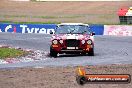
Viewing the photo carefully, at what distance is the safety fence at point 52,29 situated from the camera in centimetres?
3906

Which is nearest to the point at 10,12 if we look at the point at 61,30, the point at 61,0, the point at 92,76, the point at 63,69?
the point at 61,0

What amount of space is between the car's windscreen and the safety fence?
54.8 feet

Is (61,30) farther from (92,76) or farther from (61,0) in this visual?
(61,0)

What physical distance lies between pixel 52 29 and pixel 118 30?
17.2 ft

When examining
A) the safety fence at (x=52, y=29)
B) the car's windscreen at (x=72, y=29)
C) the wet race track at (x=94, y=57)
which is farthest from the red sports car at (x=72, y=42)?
the safety fence at (x=52, y=29)

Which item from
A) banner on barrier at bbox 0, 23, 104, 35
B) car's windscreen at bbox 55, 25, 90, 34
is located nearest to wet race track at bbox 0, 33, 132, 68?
car's windscreen at bbox 55, 25, 90, 34

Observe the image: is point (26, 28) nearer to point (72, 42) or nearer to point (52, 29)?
point (52, 29)

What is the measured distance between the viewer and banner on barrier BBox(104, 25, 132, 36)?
3881 centimetres

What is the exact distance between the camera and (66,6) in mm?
77812

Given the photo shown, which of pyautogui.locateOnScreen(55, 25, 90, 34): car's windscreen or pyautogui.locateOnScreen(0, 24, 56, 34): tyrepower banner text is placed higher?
pyautogui.locateOnScreen(55, 25, 90, 34): car's windscreen

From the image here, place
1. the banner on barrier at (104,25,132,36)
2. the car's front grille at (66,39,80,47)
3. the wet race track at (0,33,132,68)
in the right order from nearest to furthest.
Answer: the wet race track at (0,33,132,68)
the car's front grille at (66,39,80,47)
the banner on barrier at (104,25,132,36)

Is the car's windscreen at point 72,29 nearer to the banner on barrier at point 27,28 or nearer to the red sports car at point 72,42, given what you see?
the red sports car at point 72,42

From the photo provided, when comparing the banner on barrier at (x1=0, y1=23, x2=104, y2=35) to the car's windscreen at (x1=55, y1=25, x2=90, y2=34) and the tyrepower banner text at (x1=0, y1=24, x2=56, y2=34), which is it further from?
the car's windscreen at (x1=55, y1=25, x2=90, y2=34)

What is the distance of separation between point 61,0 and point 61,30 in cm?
6240
